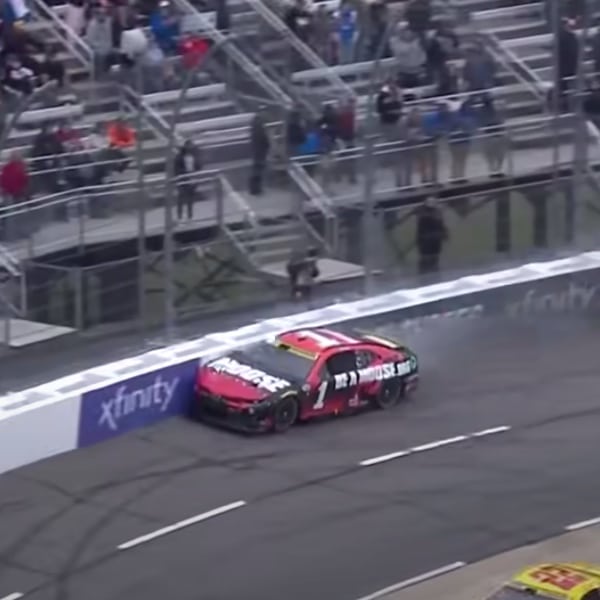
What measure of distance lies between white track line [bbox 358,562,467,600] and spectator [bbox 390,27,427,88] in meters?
10.5

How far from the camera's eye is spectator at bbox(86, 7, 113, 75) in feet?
85.9

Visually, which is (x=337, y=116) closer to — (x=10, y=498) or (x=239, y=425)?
(x=239, y=425)

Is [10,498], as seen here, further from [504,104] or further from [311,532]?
[504,104]

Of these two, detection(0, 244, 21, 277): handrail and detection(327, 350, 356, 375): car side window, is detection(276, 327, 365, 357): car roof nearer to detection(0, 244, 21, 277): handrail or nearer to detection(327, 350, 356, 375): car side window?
detection(327, 350, 356, 375): car side window

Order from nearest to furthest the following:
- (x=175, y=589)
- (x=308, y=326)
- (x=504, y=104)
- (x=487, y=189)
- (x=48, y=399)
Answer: (x=175, y=589), (x=48, y=399), (x=308, y=326), (x=487, y=189), (x=504, y=104)

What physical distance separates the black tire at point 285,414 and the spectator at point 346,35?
270 inches

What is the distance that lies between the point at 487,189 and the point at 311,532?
772 centimetres

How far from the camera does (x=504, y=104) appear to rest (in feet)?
88.5

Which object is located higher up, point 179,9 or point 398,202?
Answer: point 179,9

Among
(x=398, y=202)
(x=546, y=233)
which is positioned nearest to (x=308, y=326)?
(x=398, y=202)

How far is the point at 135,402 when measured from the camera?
2109cm

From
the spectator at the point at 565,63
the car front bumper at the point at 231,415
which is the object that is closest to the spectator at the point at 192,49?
the spectator at the point at 565,63

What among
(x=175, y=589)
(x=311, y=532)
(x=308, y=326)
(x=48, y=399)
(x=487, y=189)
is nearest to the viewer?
(x=175, y=589)

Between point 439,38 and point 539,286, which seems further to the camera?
point 439,38
